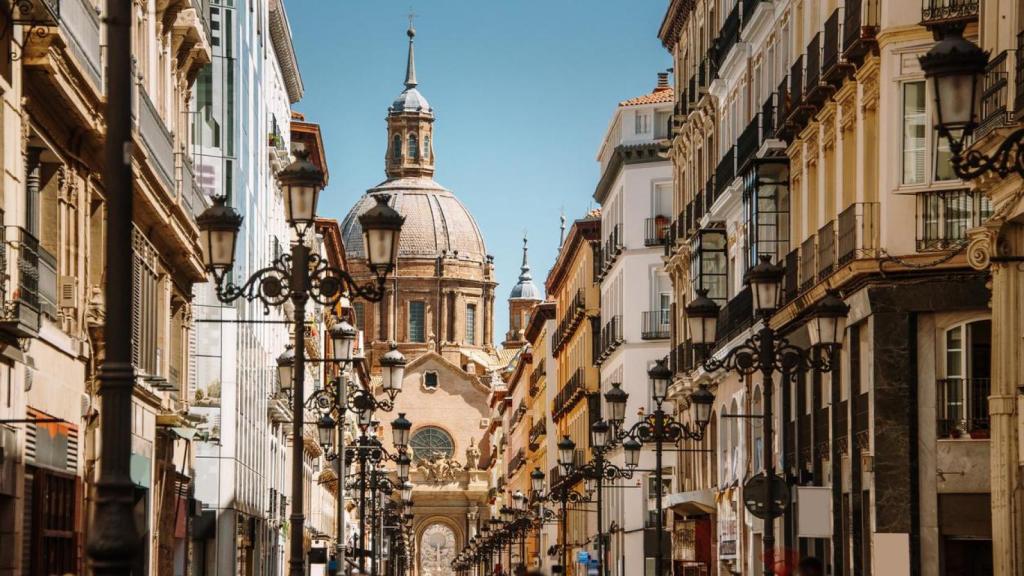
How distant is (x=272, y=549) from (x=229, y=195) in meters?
17.2

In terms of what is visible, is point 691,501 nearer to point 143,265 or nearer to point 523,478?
point 143,265

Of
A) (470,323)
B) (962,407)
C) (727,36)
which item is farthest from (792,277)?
(470,323)

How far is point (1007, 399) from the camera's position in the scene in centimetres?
2180

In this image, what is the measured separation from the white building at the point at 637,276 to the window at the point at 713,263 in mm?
18113

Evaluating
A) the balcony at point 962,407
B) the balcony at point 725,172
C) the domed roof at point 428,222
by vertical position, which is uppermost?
the domed roof at point 428,222

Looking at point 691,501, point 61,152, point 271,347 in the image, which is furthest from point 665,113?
point 61,152

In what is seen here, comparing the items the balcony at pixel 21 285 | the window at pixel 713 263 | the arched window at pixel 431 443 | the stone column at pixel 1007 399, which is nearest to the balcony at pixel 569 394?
the window at pixel 713 263

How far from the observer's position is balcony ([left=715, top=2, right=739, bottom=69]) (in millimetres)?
45688

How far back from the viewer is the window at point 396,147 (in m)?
195

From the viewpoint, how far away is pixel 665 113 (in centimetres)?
7006

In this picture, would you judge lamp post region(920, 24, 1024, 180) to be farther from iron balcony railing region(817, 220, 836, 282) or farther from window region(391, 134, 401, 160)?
window region(391, 134, 401, 160)

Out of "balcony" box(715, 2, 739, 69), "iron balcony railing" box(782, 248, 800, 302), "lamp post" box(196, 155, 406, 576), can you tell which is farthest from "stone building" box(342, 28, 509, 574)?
"lamp post" box(196, 155, 406, 576)

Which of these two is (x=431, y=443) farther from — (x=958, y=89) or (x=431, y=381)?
(x=958, y=89)

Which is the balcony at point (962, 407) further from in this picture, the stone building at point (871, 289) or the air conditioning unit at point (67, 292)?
the air conditioning unit at point (67, 292)
